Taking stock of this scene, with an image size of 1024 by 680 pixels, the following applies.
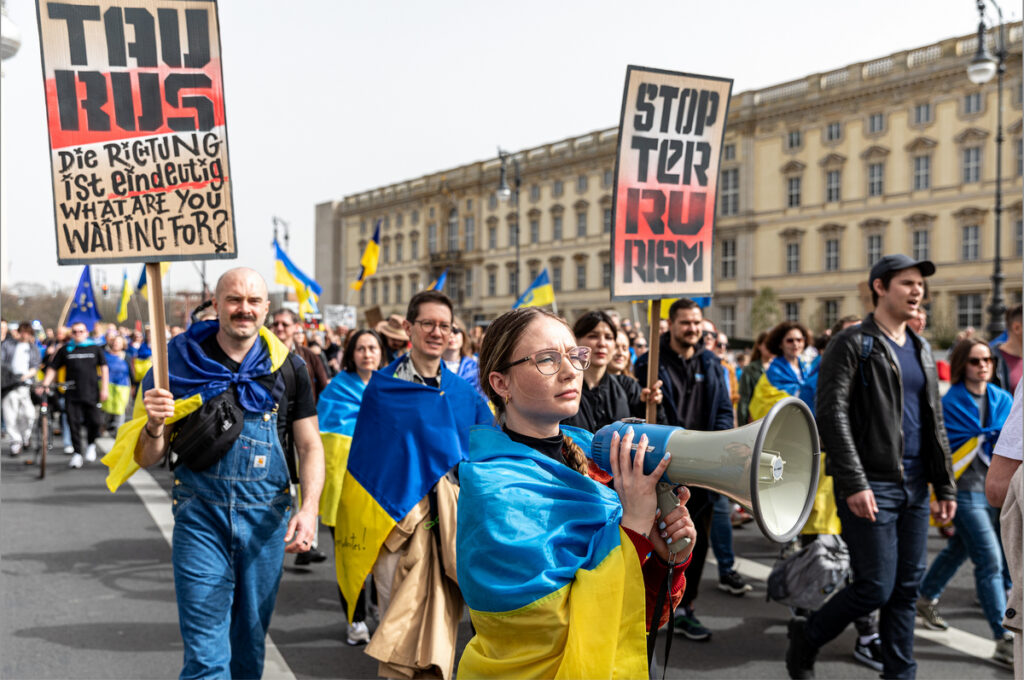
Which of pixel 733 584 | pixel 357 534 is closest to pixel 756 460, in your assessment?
pixel 357 534

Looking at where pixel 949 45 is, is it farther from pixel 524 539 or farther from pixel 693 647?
pixel 524 539

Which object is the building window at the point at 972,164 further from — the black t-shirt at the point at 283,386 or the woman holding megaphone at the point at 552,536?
the woman holding megaphone at the point at 552,536

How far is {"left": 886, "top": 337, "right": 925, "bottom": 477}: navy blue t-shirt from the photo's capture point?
13.4ft

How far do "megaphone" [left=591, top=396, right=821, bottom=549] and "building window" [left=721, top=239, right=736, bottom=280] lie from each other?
48.5 meters

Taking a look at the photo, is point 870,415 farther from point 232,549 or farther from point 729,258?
point 729,258

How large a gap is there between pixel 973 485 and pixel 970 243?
3915cm

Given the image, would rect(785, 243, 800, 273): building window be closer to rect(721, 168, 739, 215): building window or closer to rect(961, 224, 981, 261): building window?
rect(721, 168, 739, 215): building window

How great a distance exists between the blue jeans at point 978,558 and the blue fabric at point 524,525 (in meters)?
3.78

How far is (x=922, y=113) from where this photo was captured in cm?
4131

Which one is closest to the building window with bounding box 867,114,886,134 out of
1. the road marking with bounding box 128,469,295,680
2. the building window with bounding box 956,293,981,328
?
the building window with bounding box 956,293,981,328

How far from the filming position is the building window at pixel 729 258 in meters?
49.2

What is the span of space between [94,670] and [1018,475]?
414 centimetres

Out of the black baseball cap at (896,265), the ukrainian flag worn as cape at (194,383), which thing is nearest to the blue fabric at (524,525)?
the ukrainian flag worn as cape at (194,383)

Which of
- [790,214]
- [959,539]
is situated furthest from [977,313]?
[959,539]
